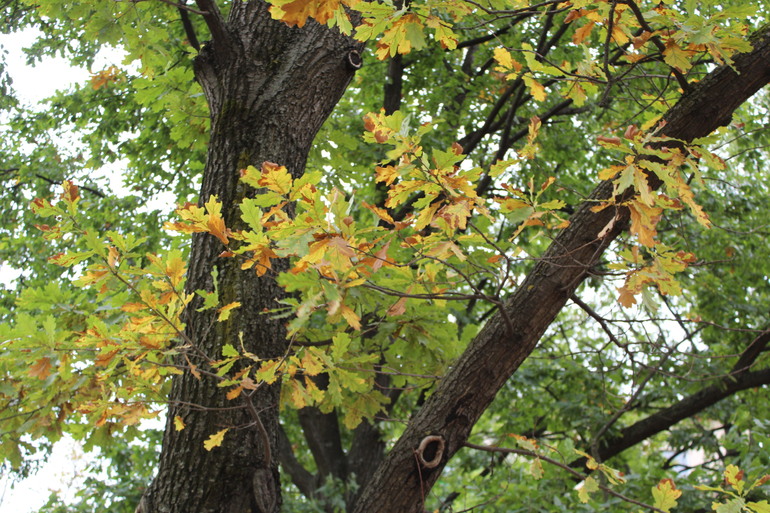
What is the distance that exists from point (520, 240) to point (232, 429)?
16.3 feet

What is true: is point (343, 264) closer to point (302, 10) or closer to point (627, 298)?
point (302, 10)

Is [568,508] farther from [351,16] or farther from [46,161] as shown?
[46,161]

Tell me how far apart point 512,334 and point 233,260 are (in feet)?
3.88

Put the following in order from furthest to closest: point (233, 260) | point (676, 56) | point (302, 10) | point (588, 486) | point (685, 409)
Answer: point (685, 409) → point (233, 260) → point (588, 486) → point (676, 56) → point (302, 10)

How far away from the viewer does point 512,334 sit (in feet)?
8.65

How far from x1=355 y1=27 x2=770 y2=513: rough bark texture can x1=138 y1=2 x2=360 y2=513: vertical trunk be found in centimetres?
49

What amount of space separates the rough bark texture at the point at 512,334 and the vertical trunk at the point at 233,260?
1.62ft

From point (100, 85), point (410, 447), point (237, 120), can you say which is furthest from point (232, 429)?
point (100, 85)

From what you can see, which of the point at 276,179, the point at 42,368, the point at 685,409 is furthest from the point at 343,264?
the point at 685,409

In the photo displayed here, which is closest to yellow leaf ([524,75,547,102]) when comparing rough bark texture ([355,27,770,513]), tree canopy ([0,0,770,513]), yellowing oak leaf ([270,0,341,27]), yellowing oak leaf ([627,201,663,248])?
tree canopy ([0,0,770,513])

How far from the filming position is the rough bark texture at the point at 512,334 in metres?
2.54

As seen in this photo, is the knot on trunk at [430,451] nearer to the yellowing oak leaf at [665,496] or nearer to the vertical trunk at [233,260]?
the vertical trunk at [233,260]

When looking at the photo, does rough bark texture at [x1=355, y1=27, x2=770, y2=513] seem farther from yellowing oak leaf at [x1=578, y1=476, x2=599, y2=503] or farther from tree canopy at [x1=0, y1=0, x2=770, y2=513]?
yellowing oak leaf at [x1=578, y1=476, x2=599, y2=503]

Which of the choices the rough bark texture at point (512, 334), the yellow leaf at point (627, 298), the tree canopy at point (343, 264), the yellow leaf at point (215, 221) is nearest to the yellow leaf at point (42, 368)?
the tree canopy at point (343, 264)
